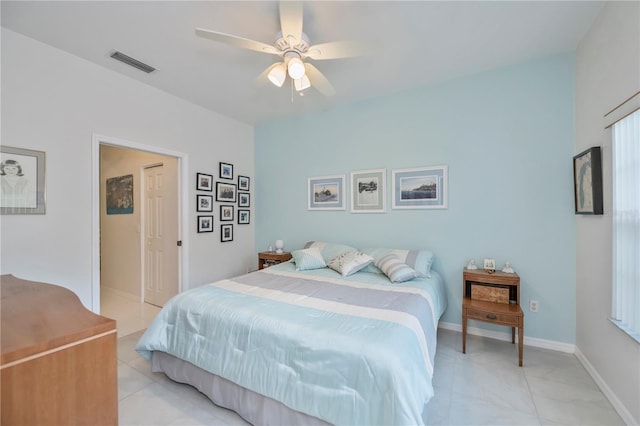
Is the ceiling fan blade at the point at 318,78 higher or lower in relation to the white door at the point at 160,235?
higher

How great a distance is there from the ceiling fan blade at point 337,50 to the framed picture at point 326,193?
5.87ft

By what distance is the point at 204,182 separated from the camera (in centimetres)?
362

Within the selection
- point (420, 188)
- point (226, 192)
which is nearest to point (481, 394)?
point (420, 188)

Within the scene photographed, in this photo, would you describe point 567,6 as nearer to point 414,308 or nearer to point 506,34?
point 506,34

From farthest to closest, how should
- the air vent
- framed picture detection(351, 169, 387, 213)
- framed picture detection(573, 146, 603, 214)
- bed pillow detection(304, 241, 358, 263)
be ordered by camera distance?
framed picture detection(351, 169, 387, 213) → bed pillow detection(304, 241, 358, 263) → the air vent → framed picture detection(573, 146, 603, 214)

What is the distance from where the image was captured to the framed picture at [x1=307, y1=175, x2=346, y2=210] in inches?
142

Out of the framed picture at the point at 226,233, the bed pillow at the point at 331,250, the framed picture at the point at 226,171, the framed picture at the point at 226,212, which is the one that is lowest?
the bed pillow at the point at 331,250

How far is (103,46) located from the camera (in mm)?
2285

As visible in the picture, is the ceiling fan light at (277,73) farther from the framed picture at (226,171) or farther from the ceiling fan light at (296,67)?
the framed picture at (226,171)

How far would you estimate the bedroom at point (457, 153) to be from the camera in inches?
80.7

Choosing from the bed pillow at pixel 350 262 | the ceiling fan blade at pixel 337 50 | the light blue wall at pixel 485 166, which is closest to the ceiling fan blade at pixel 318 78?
the ceiling fan blade at pixel 337 50

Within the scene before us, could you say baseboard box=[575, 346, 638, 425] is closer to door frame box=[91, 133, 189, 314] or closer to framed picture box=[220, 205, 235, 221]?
door frame box=[91, 133, 189, 314]

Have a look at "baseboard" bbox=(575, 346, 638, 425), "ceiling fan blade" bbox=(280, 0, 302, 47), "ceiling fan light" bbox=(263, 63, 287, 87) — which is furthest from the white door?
"baseboard" bbox=(575, 346, 638, 425)

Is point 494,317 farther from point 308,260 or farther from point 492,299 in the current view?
point 308,260
